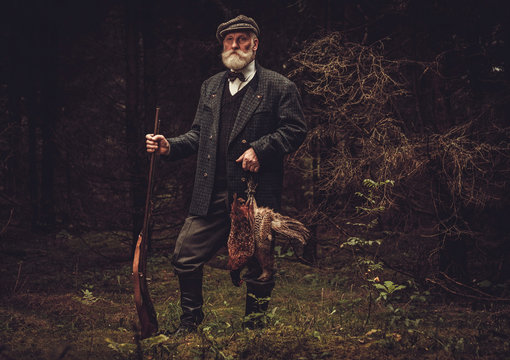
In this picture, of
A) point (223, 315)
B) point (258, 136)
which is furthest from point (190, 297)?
point (258, 136)

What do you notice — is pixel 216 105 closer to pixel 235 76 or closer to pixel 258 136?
pixel 235 76

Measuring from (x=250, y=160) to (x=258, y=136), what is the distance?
338 millimetres

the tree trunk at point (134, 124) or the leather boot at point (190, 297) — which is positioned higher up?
the tree trunk at point (134, 124)

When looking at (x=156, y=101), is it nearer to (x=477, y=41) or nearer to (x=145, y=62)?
(x=145, y=62)

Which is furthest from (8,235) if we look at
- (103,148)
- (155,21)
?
(155,21)

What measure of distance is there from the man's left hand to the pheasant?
242 millimetres

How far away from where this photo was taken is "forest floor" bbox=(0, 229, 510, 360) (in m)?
3.15

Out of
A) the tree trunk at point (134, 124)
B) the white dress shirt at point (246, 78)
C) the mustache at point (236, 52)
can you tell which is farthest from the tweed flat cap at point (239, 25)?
the tree trunk at point (134, 124)

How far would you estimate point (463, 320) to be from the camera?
4.93 meters

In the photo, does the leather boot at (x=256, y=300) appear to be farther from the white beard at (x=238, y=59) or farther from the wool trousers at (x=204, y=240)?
the white beard at (x=238, y=59)

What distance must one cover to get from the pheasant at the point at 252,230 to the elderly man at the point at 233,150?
16 cm

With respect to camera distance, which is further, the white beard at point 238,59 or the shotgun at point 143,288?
the white beard at point 238,59

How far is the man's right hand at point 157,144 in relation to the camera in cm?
375

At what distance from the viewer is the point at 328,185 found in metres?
6.38
